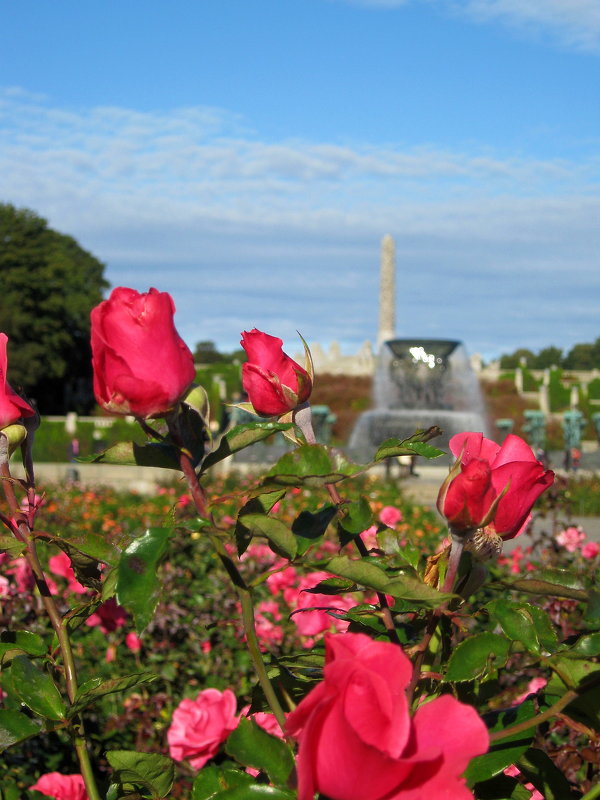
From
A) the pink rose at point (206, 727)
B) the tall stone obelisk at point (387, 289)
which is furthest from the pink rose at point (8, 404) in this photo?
the tall stone obelisk at point (387, 289)

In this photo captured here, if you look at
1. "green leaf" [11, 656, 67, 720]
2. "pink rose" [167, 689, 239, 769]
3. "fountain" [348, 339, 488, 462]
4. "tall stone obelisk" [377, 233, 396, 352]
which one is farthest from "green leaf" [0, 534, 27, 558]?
"tall stone obelisk" [377, 233, 396, 352]

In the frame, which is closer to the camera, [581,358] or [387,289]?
[387,289]

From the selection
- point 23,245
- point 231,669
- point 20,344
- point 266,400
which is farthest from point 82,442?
point 266,400

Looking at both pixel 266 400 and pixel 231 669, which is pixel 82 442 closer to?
pixel 231 669

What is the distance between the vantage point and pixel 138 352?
2.98 feet

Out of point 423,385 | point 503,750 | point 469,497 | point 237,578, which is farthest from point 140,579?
point 423,385

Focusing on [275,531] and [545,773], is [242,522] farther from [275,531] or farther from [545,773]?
[545,773]

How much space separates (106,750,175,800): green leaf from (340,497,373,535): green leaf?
0.45 metres

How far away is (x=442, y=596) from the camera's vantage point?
0.93 meters

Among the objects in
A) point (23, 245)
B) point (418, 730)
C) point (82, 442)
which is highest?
point (23, 245)

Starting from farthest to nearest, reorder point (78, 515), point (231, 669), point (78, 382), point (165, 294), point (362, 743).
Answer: point (78, 382) → point (78, 515) → point (231, 669) → point (165, 294) → point (362, 743)

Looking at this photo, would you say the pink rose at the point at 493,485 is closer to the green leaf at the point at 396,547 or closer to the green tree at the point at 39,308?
the green leaf at the point at 396,547

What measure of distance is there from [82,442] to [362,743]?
3070 cm

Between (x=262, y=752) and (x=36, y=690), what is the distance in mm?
383
